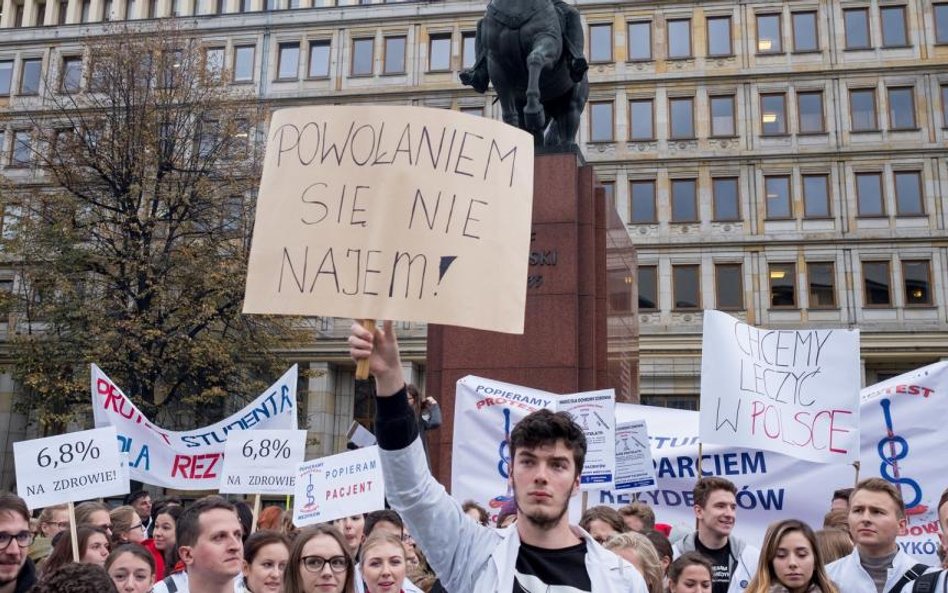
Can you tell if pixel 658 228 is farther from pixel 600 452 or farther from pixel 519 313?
pixel 519 313

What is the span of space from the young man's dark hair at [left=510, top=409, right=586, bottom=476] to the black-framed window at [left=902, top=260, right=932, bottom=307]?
37555mm

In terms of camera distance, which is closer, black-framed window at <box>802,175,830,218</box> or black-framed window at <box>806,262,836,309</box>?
black-framed window at <box>806,262,836,309</box>

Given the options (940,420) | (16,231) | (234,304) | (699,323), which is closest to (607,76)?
(699,323)

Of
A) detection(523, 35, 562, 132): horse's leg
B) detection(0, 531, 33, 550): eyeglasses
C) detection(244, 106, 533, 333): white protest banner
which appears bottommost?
detection(0, 531, 33, 550): eyeglasses

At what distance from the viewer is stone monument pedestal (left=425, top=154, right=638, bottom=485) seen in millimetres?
9953

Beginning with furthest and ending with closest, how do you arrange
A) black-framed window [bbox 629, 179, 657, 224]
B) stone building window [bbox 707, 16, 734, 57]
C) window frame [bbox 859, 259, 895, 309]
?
stone building window [bbox 707, 16, 734, 57], black-framed window [bbox 629, 179, 657, 224], window frame [bbox 859, 259, 895, 309]

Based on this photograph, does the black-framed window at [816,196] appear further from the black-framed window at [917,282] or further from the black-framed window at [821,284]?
the black-framed window at [917,282]

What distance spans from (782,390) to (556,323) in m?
3.08

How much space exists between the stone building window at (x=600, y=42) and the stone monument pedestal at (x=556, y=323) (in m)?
32.4

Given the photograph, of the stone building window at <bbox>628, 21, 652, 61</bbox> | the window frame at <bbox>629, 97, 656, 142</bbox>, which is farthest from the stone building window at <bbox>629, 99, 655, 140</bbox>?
the stone building window at <bbox>628, 21, 652, 61</bbox>

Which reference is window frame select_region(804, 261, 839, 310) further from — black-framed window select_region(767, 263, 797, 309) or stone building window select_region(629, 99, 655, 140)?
stone building window select_region(629, 99, 655, 140)

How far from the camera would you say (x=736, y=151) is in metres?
39.8

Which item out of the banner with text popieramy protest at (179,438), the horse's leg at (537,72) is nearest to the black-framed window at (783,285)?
the horse's leg at (537,72)

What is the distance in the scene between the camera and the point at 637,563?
4867 millimetres
